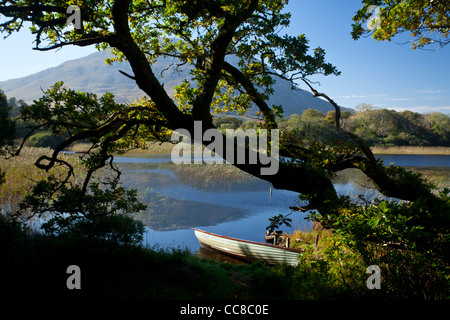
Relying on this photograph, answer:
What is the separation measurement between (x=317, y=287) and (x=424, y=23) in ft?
24.6

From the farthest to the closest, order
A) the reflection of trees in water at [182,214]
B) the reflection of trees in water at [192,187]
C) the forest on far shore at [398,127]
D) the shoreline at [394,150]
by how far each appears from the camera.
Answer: the forest on far shore at [398,127] → the shoreline at [394,150] → the reflection of trees in water at [192,187] → the reflection of trees in water at [182,214]

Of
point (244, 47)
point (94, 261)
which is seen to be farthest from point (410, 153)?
point (94, 261)

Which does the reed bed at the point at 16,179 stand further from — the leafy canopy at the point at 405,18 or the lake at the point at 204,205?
the leafy canopy at the point at 405,18

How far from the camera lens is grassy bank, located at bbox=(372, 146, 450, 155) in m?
43.1

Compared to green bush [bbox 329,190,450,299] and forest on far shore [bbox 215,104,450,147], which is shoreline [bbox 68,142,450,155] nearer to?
forest on far shore [bbox 215,104,450,147]

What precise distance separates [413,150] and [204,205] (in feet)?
137

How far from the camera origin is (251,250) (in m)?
8.48

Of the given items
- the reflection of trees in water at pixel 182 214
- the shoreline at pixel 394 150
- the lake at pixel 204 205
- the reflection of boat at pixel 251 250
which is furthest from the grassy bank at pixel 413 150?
the reflection of boat at pixel 251 250

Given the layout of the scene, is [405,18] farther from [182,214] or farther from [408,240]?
[182,214]

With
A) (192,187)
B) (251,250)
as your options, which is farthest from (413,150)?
(251,250)

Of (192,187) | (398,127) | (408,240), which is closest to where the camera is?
(408,240)

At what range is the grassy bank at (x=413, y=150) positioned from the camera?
141 feet

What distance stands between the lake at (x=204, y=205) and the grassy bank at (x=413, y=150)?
23.3 meters
